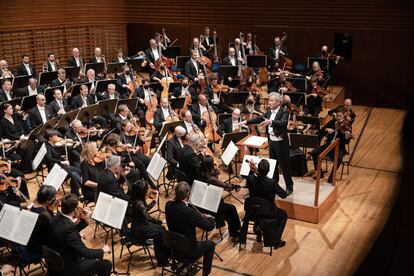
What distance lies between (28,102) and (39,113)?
32 cm

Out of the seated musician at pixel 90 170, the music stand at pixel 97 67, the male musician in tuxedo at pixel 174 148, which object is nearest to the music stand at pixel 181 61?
the music stand at pixel 97 67

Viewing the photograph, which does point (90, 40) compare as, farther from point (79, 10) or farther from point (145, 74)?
point (145, 74)

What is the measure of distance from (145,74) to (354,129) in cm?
948

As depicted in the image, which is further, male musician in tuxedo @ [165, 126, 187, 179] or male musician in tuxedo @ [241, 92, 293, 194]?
male musician in tuxedo @ [165, 126, 187, 179]

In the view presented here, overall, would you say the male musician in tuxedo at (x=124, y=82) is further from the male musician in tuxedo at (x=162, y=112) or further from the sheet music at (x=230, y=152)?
the sheet music at (x=230, y=152)

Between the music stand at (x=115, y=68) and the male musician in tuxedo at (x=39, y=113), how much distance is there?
10.1 ft

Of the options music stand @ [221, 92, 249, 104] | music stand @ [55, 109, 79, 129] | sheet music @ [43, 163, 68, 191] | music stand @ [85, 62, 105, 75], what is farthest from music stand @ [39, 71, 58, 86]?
sheet music @ [43, 163, 68, 191]

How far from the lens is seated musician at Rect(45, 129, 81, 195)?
8188 mm

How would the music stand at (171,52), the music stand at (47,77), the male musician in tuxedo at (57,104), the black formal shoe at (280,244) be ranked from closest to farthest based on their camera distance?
the black formal shoe at (280,244) < the male musician in tuxedo at (57,104) < the music stand at (47,77) < the music stand at (171,52)

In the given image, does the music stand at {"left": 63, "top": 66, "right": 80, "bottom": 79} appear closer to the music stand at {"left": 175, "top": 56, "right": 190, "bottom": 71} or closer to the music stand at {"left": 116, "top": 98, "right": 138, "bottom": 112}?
the music stand at {"left": 116, "top": 98, "right": 138, "bottom": 112}

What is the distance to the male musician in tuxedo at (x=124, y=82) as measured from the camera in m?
12.4

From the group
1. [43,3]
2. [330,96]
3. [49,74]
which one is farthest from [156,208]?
[43,3]

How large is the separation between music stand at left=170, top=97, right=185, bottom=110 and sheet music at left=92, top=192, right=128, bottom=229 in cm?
520

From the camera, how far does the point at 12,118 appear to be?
377 inches
